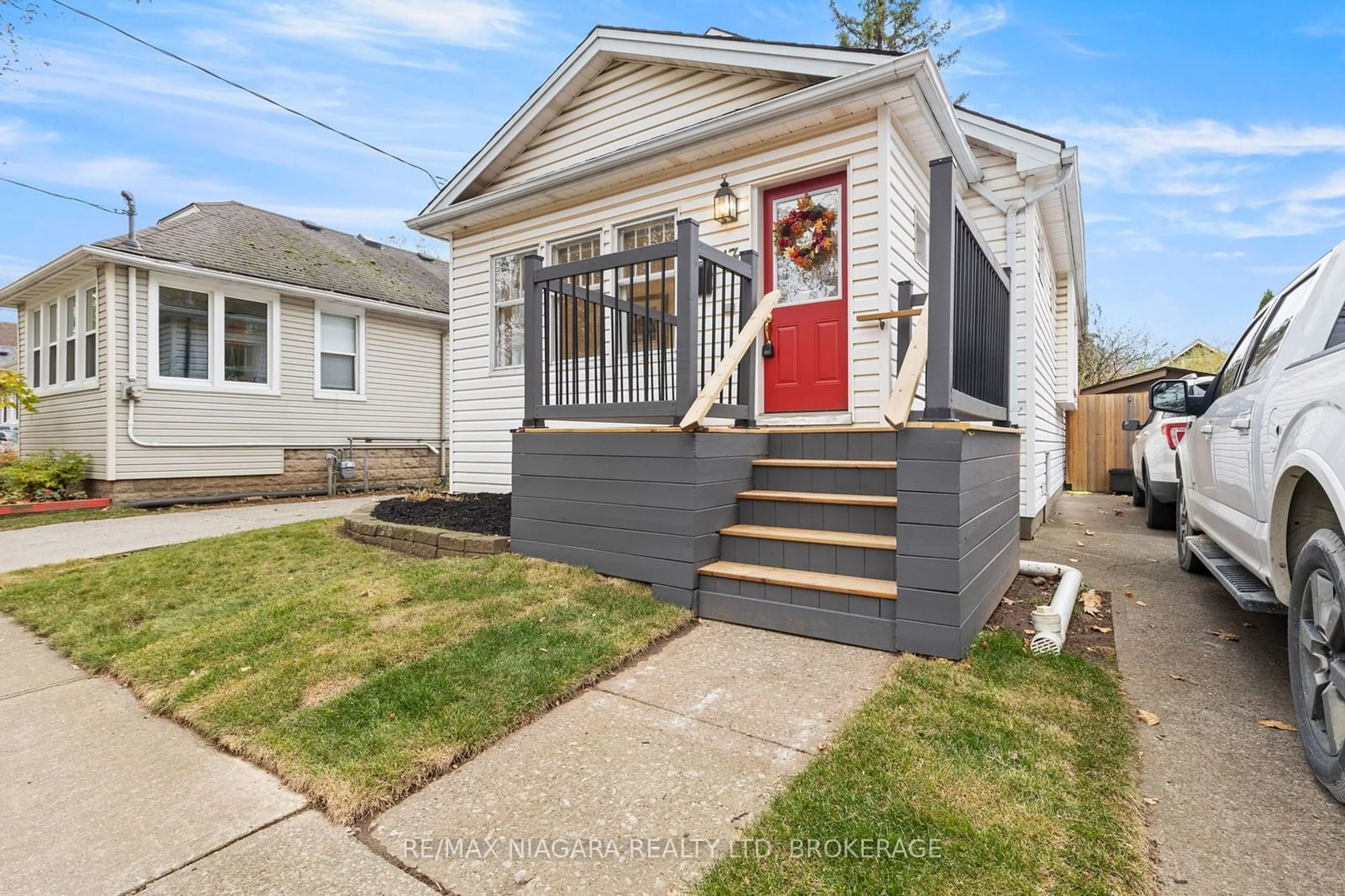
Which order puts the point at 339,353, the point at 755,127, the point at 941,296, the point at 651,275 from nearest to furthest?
the point at 941,296 → the point at 755,127 → the point at 651,275 → the point at 339,353

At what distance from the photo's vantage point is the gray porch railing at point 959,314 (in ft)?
9.58

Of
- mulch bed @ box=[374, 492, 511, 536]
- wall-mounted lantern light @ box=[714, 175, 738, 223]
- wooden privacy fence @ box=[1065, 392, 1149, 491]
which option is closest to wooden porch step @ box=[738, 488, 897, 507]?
mulch bed @ box=[374, 492, 511, 536]

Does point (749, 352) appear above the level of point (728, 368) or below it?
above

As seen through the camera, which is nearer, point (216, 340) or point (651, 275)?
point (651, 275)

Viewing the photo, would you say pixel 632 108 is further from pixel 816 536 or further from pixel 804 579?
pixel 804 579

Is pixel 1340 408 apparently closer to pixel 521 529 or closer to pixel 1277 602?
pixel 1277 602

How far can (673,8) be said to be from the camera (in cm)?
1321

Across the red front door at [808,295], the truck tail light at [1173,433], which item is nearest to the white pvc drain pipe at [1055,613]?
the red front door at [808,295]

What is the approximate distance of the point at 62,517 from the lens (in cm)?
801

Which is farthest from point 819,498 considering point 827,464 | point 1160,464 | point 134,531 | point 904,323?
point 134,531

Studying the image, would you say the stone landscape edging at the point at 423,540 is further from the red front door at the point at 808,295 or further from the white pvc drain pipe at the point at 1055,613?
the white pvc drain pipe at the point at 1055,613

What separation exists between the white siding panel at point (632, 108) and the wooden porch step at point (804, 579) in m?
4.39

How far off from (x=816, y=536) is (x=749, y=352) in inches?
54.4

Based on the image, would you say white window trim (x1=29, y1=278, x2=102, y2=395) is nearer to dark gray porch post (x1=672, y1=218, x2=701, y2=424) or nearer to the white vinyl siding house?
the white vinyl siding house
